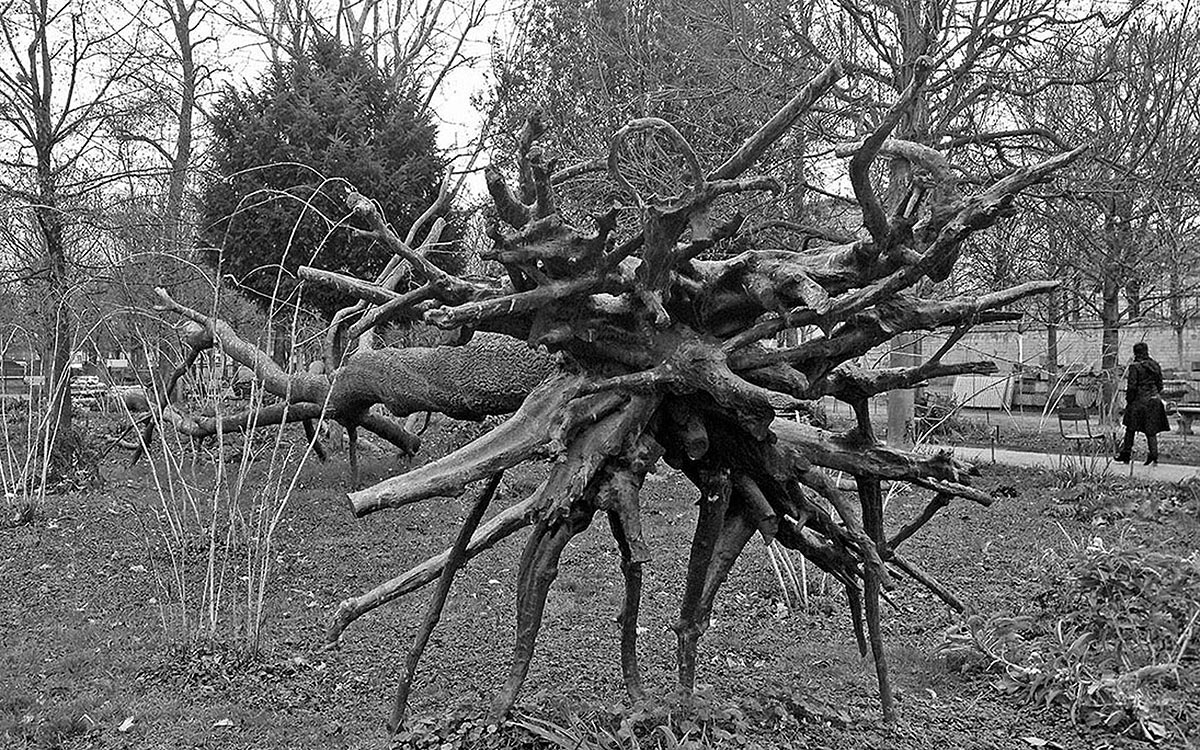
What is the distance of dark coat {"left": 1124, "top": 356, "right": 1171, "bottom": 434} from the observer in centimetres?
1149

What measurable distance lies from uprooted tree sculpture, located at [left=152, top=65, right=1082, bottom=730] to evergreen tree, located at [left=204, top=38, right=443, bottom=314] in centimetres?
649

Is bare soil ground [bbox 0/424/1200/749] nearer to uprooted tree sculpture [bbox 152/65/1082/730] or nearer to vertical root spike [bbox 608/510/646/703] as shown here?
vertical root spike [bbox 608/510/646/703]

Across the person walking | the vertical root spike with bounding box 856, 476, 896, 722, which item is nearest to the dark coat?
the person walking

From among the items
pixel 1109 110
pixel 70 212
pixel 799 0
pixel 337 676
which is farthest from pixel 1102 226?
pixel 70 212

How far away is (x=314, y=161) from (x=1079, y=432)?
12.1 metres

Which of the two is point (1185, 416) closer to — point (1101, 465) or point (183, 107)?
point (1101, 465)

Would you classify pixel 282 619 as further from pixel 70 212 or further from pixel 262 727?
pixel 70 212

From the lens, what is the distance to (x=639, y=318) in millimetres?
2725

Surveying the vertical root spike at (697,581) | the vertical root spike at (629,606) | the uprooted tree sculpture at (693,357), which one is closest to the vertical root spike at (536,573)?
the uprooted tree sculpture at (693,357)

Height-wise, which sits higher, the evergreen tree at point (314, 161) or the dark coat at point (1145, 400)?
the evergreen tree at point (314, 161)

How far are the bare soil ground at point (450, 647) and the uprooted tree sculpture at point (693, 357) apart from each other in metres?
0.64

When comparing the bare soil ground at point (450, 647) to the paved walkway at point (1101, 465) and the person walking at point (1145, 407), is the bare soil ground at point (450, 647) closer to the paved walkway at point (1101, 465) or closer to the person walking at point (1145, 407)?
the paved walkway at point (1101, 465)

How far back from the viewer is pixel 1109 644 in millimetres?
4285

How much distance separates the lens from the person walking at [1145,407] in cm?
1141
